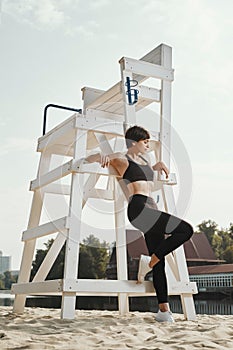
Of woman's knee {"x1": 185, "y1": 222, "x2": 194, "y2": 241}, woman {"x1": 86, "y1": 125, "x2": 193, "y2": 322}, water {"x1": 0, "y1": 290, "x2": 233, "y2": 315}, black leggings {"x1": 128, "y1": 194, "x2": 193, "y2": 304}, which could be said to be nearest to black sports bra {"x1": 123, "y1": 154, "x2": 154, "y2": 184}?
woman {"x1": 86, "y1": 125, "x2": 193, "y2": 322}

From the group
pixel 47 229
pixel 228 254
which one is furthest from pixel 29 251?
pixel 228 254

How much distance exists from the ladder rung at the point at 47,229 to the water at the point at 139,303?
93.2 inches

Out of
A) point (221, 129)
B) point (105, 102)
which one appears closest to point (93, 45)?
point (105, 102)

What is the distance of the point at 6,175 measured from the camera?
17.4 feet

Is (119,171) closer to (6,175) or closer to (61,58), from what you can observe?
(6,175)

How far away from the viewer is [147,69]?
3445 mm

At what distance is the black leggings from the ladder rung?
43cm

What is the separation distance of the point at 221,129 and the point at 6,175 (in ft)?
26.5

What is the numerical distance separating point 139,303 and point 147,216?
10.6 feet

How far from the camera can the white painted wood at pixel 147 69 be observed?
3.39m

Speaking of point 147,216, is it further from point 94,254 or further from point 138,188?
point 94,254

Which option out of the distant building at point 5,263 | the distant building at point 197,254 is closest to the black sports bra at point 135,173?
the distant building at point 5,263

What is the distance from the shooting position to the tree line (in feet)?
23.4

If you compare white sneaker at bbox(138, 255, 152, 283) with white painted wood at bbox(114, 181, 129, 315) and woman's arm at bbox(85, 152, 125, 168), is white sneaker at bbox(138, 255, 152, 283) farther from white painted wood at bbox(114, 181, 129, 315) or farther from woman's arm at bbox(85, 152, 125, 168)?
white painted wood at bbox(114, 181, 129, 315)
